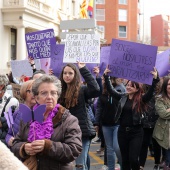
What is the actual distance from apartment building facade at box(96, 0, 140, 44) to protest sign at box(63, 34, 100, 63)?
5178 cm

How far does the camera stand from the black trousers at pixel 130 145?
5184mm

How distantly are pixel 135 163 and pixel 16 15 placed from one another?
59.4 ft

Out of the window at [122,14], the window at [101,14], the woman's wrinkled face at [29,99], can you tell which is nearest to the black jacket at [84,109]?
the woman's wrinkled face at [29,99]

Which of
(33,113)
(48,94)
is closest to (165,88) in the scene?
(48,94)

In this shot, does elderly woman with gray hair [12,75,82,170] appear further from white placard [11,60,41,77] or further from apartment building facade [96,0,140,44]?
apartment building facade [96,0,140,44]

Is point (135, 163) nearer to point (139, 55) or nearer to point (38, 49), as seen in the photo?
point (139, 55)

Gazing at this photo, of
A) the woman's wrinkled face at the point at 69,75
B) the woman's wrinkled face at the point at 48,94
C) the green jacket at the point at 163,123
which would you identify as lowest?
the green jacket at the point at 163,123

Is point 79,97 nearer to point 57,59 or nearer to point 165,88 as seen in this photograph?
point 165,88

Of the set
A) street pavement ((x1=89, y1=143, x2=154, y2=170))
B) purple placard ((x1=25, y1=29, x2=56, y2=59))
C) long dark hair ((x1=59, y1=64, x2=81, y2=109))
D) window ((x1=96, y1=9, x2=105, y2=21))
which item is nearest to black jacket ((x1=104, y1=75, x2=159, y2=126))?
long dark hair ((x1=59, y1=64, x2=81, y2=109))

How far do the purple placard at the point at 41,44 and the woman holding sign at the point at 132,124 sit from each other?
2.06 metres

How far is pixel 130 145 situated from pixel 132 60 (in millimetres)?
1273

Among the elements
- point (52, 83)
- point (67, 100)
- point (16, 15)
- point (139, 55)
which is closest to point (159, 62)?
point (139, 55)

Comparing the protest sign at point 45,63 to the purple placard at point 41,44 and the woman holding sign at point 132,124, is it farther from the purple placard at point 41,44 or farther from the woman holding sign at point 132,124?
the woman holding sign at point 132,124

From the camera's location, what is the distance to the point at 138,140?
5.24 m
